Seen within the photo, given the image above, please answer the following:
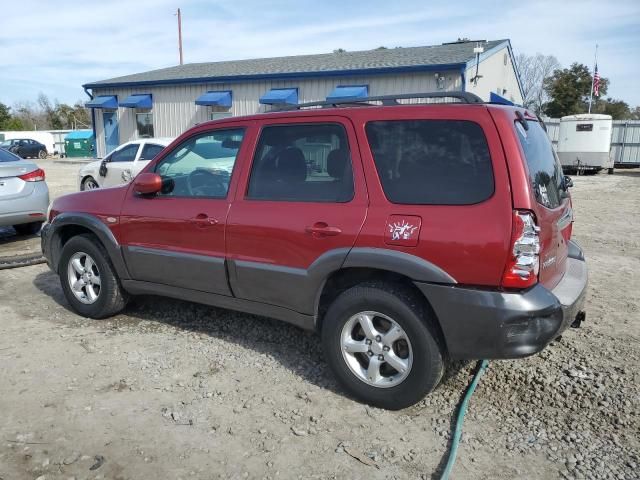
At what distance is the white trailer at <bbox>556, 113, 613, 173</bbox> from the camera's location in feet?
73.6

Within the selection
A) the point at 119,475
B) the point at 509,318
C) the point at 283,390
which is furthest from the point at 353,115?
the point at 119,475

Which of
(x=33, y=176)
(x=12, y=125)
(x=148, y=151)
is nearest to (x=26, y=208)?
(x=33, y=176)

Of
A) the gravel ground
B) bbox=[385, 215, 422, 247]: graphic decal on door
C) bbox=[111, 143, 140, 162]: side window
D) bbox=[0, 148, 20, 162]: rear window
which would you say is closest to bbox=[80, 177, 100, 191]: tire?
bbox=[111, 143, 140, 162]: side window

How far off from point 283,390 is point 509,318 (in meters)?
1.56

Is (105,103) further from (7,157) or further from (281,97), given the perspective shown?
(7,157)

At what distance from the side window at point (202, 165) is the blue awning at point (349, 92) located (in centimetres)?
1456

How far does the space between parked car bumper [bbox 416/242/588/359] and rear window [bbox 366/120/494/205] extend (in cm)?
52

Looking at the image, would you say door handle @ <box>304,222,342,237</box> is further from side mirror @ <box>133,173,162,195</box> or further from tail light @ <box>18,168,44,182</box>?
tail light @ <box>18,168,44,182</box>

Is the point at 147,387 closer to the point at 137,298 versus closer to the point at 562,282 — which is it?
the point at 137,298

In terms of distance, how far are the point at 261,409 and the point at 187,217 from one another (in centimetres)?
153

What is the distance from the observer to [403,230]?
3037 millimetres

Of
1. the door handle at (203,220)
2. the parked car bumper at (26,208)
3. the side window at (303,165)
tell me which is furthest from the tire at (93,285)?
the parked car bumper at (26,208)

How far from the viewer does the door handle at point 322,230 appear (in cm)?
327

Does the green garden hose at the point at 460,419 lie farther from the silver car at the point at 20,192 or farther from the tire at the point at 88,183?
the tire at the point at 88,183
